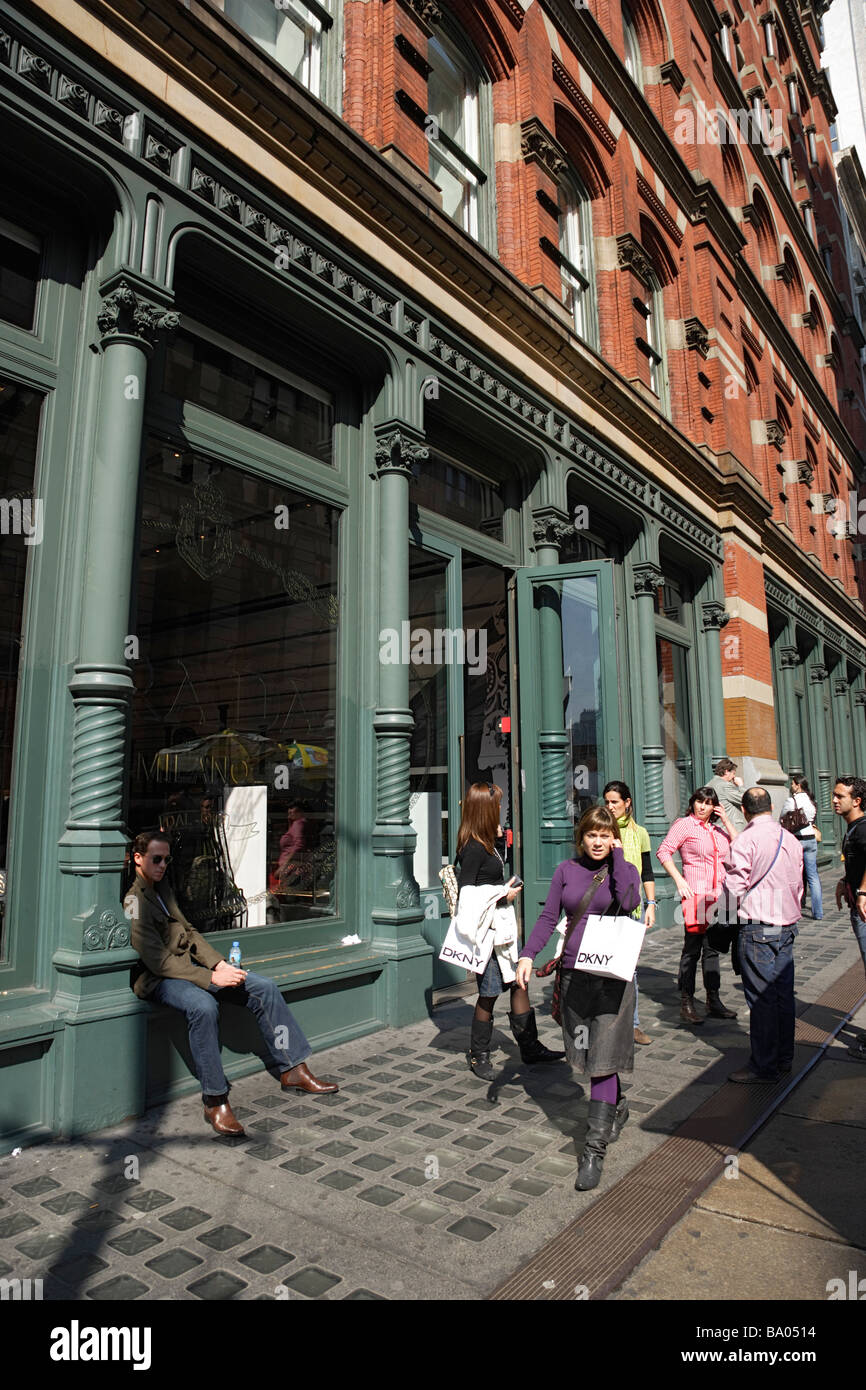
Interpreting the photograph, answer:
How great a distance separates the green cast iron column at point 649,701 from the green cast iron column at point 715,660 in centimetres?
215

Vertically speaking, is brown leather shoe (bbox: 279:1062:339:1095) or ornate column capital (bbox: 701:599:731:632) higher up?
ornate column capital (bbox: 701:599:731:632)

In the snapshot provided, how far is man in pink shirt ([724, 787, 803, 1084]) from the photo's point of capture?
546 cm

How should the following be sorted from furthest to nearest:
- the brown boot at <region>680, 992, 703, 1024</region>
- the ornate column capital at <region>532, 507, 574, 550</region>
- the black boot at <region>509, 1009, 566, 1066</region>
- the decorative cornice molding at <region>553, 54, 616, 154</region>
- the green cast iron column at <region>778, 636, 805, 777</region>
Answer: the green cast iron column at <region>778, 636, 805, 777</region>
the decorative cornice molding at <region>553, 54, 616, 154</region>
the ornate column capital at <region>532, 507, 574, 550</region>
the brown boot at <region>680, 992, 703, 1024</region>
the black boot at <region>509, 1009, 566, 1066</region>

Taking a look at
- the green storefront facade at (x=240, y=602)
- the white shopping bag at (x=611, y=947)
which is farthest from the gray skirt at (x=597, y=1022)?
the green storefront facade at (x=240, y=602)

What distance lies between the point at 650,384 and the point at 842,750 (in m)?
14.8

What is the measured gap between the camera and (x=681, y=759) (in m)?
13.7

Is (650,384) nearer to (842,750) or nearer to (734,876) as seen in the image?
(734,876)

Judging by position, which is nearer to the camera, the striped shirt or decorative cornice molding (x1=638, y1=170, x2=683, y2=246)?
the striped shirt

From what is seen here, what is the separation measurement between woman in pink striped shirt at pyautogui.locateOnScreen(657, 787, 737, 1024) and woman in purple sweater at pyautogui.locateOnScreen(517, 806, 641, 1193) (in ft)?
7.56

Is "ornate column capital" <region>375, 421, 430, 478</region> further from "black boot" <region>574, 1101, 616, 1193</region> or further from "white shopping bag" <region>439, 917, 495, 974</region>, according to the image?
"black boot" <region>574, 1101, 616, 1193</region>

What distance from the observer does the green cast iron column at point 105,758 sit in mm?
4566

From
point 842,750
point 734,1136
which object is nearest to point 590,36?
point 734,1136

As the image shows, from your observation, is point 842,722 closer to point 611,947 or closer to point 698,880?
point 698,880

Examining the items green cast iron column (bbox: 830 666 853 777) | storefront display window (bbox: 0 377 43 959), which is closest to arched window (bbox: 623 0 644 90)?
storefront display window (bbox: 0 377 43 959)
